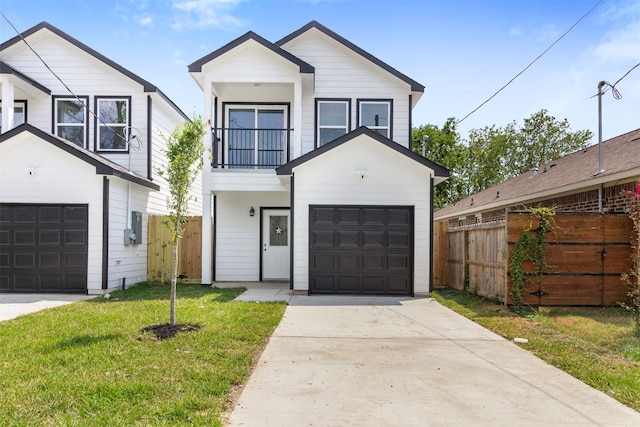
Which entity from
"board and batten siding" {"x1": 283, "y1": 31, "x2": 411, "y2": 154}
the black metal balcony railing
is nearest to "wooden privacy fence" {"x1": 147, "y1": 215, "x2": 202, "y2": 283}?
the black metal balcony railing

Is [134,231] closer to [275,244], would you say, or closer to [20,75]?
[275,244]

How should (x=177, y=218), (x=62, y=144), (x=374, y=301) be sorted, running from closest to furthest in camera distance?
(x=177, y=218)
(x=374, y=301)
(x=62, y=144)

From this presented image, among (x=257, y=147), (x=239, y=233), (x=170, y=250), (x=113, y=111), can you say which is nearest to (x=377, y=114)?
(x=257, y=147)

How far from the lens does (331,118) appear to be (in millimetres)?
13906

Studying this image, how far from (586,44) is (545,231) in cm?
633

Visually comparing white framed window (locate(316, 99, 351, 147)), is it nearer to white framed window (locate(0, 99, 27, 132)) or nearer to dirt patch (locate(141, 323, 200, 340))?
dirt patch (locate(141, 323, 200, 340))

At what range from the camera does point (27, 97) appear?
1356 centimetres

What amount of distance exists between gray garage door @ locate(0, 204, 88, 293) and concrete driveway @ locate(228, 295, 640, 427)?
676 cm

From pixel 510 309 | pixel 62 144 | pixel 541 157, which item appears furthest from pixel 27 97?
pixel 541 157

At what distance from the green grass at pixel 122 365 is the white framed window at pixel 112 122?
259 inches

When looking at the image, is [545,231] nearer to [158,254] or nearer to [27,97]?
[158,254]

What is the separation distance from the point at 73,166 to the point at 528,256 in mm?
10541

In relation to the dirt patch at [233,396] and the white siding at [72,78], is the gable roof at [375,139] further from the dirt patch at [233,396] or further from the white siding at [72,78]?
the dirt patch at [233,396]

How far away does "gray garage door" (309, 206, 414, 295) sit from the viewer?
1105 cm
